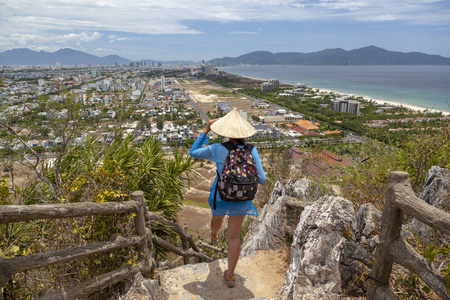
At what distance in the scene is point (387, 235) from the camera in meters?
1.81

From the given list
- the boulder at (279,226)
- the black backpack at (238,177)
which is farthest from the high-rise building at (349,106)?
the black backpack at (238,177)

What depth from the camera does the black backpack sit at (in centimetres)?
222

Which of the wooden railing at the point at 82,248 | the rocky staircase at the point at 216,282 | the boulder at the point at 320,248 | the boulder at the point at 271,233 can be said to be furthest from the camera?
the boulder at the point at 271,233

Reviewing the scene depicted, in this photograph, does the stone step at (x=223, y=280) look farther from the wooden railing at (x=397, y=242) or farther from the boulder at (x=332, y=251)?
the wooden railing at (x=397, y=242)

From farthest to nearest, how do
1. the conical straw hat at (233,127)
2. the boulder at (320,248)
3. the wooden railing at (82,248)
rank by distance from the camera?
the conical straw hat at (233,127), the boulder at (320,248), the wooden railing at (82,248)

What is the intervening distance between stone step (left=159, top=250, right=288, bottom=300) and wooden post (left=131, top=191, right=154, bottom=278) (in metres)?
0.32

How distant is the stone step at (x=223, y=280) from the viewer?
2615 mm

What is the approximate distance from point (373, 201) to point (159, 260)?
2.94 meters

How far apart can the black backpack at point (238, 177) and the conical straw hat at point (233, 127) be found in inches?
4.8

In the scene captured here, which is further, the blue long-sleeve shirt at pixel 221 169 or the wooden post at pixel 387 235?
the blue long-sleeve shirt at pixel 221 169

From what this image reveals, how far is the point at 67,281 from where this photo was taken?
2.06m

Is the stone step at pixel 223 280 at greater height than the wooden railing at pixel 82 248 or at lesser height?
lesser

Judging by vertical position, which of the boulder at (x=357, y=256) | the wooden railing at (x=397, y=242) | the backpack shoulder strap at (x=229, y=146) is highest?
the backpack shoulder strap at (x=229, y=146)

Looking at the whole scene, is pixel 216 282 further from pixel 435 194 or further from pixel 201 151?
pixel 435 194
